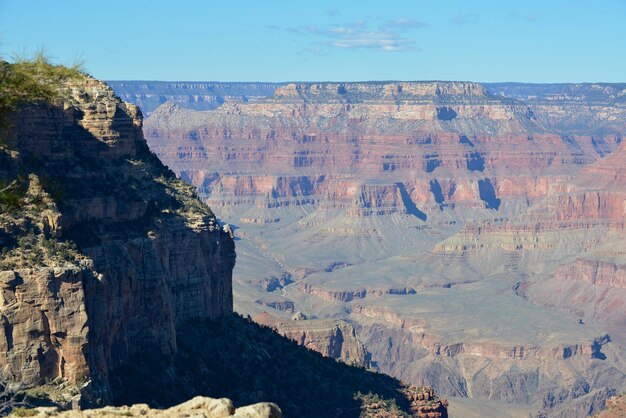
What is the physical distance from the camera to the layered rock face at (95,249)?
165 feet

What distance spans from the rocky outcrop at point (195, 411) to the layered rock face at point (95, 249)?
9574mm

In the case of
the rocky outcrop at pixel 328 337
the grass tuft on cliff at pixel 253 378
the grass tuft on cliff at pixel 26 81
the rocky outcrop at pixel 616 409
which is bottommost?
the rocky outcrop at pixel 328 337

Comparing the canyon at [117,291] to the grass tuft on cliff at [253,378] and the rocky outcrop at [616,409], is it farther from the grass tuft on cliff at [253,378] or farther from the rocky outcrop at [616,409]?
the rocky outcrop at [616,409]

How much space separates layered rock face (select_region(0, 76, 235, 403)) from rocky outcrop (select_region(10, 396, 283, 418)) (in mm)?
9574

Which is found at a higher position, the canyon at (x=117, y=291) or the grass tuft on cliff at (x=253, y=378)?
the canyon at (x=117, y=291)

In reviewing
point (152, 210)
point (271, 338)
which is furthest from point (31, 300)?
point (271, 338)

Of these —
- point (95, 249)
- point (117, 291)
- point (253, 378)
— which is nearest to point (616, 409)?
point (253, 378)

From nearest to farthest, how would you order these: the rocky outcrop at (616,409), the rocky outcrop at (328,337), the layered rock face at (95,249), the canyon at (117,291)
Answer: the canyon at (117,291) < the layered rock face at (95,249) < the rocky outcrop at (616,409) < the rocky outcrop at (328,337)

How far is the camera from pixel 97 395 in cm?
5191

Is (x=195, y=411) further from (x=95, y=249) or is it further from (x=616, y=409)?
(x=616, y=409)

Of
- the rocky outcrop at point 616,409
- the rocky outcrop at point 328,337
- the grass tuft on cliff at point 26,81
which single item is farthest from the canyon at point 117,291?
the rocky outcrop at point 328,337

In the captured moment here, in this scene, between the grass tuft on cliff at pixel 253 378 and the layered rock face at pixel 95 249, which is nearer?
the layered rock face at pixel 95 249

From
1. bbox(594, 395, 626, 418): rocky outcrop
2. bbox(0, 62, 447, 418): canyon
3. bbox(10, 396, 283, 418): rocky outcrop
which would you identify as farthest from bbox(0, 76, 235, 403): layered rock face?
bbox(594, 395, 626, 418): rocky outcrop

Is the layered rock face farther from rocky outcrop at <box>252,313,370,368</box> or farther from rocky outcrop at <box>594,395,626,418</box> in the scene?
rocky outcrop at <box>252,313,370,368</box>
